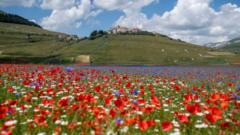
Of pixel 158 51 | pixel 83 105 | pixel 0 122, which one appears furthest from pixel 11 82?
pixel 158 51

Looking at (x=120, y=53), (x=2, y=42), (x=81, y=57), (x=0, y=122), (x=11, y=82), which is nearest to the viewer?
(x=0, y=122)

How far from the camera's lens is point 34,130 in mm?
6242

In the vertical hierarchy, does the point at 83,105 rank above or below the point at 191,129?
above

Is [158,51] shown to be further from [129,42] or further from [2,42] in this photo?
[2,42]

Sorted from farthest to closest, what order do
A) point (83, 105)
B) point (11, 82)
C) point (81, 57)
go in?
1. point (81, 57)
2. point (11, 82)
3. point (83, 105)

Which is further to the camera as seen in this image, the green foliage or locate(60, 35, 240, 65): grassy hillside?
the green foliage

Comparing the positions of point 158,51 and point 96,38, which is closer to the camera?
point 158,51

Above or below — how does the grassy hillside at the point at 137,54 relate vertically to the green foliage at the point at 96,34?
below

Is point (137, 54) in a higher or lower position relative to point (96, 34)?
lower

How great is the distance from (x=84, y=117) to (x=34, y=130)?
1.26 meters

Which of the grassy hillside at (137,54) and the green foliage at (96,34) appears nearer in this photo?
the grassy hillside at (137,54)

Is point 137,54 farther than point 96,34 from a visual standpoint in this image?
No

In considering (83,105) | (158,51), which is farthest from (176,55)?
(83,105)

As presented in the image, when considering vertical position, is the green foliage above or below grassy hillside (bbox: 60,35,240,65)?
above
